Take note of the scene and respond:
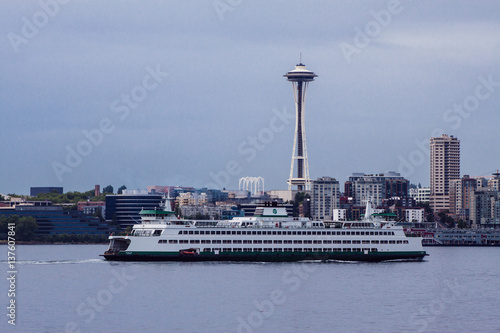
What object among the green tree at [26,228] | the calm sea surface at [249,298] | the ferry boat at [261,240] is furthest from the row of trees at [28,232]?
the calm sea surface at [249,298]

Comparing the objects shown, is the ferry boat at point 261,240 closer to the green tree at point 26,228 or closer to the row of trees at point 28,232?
the green tree at point 26,228

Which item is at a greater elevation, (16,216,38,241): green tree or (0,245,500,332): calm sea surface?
(16,216,38,241): green tree

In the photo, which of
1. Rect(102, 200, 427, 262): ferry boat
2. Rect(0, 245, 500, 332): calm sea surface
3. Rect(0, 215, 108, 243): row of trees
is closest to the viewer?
Rect(0, 245, 500, 332): calm sea surface

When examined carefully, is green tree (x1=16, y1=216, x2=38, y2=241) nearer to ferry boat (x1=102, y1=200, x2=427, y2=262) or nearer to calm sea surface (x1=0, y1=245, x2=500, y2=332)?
ferry boat (x1=102, y1=200, x2=427, y2=262)

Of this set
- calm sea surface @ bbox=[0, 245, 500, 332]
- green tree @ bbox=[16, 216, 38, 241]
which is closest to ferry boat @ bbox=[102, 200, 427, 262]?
calm sea surface @ bbox=[0, 245, 500, 332]

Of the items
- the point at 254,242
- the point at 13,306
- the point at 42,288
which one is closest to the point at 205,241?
the point at 254,242

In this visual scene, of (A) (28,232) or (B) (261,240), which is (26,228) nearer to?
(A) (28,232)
